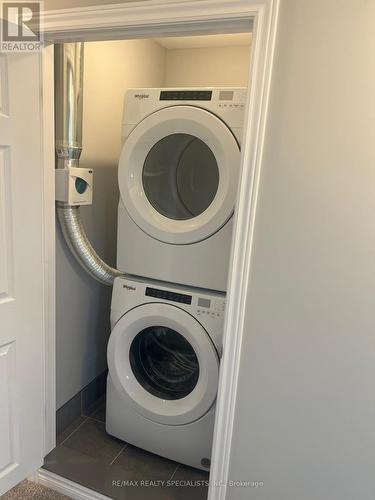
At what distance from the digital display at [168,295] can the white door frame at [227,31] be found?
46 cm

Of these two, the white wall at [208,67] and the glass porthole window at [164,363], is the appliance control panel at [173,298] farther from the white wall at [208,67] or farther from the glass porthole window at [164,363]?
the white wall at [208,67]

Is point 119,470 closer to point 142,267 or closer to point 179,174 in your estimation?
point 142,267

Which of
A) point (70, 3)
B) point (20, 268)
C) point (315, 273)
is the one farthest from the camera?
point (20, 268)

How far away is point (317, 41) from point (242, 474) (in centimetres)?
137

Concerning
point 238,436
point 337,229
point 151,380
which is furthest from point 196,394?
point 337,229

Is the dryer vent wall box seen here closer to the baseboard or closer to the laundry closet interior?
the laundry closet interior

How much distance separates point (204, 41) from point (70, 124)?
1217 mm

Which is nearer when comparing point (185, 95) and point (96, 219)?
point (185, 95)

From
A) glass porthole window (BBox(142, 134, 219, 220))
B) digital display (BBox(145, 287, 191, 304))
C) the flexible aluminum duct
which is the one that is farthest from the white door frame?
glass porthole window (BBox(142, 134, 219, 220))

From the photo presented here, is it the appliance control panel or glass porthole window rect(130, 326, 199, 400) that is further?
glass porthole window rect(130, 326, 199, 400)

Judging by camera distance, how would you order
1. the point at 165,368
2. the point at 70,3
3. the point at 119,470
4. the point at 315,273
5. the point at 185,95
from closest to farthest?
the point at 315,273
the point at 70,3
the point at 185,95
the point at 119,470
the point at 165,368

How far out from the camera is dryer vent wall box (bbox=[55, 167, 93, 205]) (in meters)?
1.62

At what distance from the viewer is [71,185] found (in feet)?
5.33

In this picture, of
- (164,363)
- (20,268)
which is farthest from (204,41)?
(164,363)
